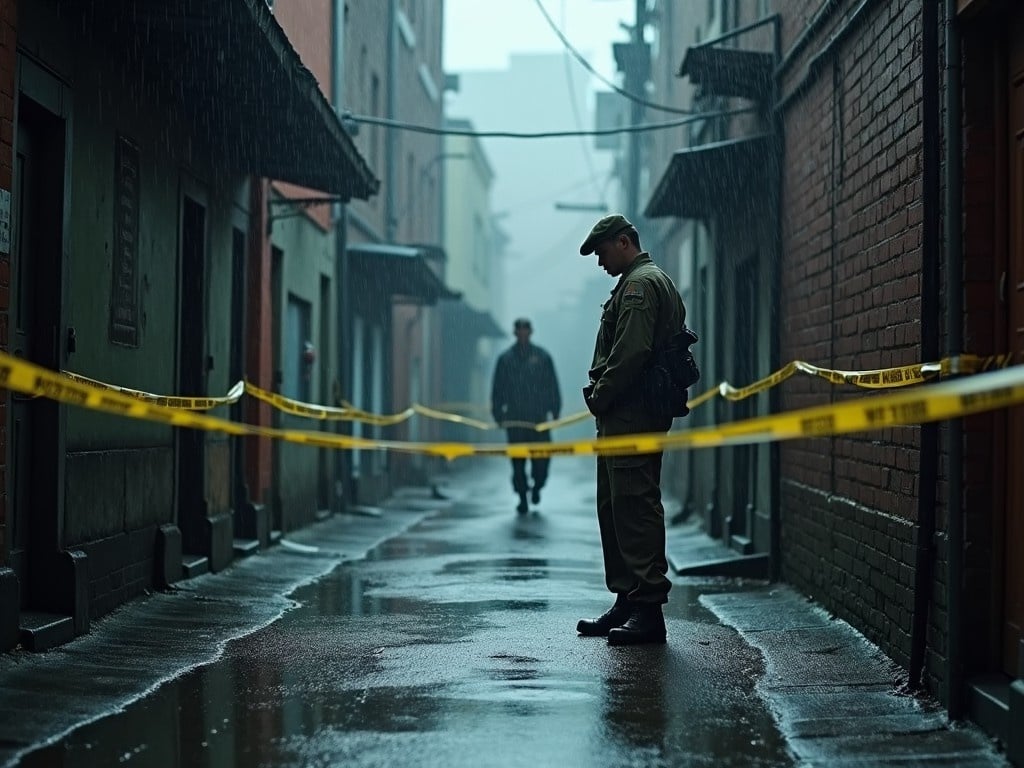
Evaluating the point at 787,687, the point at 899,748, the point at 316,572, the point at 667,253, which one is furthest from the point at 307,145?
the point at 667,253

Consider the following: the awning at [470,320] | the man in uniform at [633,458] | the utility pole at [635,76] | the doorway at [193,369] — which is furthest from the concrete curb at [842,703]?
the awning at [470,320]

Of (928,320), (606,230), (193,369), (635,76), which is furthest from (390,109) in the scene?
(928,320)

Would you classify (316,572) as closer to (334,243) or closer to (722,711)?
(722,711)

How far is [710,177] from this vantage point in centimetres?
1175

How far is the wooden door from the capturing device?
4.95 m

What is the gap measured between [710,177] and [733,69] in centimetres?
115

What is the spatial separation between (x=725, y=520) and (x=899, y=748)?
7.27 m

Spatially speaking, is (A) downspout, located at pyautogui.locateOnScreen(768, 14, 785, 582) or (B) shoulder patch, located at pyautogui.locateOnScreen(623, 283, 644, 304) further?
(A) downspout, located at pyautogui.locateOnScreen(768, 14, 785, 582)

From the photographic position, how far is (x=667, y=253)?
21656mm

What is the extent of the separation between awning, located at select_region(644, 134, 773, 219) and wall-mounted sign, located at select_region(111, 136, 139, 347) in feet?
14.3

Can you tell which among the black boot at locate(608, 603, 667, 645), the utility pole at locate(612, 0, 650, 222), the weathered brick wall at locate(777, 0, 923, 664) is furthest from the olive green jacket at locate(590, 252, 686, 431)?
the utility pole at locate(612, 0, 650, 222)

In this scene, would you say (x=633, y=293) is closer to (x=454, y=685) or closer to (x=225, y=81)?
(x=454, y=685)

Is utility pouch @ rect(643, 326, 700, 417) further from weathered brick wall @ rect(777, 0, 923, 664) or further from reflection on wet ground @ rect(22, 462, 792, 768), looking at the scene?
reflection on wet ground @ rect(22, 462, 792, 768)

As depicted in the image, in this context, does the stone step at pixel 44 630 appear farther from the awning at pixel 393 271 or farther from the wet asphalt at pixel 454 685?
the awning at pixel 393 271
